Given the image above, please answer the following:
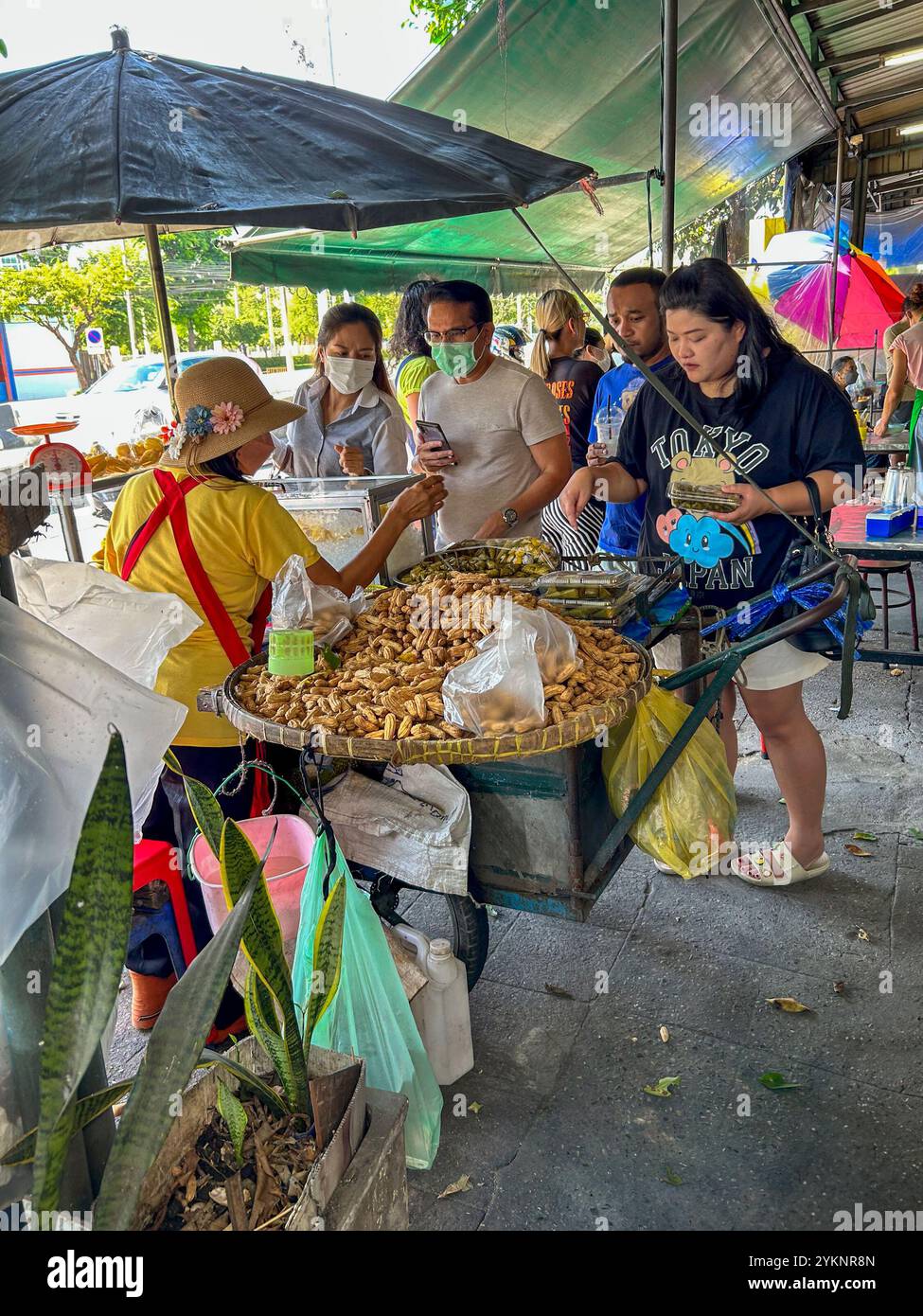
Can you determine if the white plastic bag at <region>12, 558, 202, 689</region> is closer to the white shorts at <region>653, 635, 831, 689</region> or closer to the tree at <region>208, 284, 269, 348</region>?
the white shorts at <region>653, 635, 831, 689</region>

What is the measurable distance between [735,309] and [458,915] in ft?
6.05

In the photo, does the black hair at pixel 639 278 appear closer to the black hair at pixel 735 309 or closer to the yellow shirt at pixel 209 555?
the black hair at pixel 735 309

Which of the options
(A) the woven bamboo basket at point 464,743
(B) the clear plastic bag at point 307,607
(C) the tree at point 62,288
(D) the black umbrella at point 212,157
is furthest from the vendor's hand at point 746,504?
(C) the tree at point 62,288

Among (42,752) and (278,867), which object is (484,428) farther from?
(42,752)

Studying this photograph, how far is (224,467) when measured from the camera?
2.38 meters

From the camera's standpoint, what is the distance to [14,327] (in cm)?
2239

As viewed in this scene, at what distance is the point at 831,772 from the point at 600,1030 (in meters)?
1.93

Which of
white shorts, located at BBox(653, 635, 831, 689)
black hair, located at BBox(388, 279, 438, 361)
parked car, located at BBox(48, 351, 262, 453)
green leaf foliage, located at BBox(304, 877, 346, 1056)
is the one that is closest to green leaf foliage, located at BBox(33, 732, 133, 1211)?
green leaf foliage, located at BBox(304, 877, 346, 1056)

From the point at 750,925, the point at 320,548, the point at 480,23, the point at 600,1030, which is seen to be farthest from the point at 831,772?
the point at 480,23

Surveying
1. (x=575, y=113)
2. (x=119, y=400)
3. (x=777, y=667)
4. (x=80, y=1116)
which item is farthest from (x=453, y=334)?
(x=119, y=400)

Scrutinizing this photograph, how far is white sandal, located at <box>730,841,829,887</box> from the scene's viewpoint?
307 cm

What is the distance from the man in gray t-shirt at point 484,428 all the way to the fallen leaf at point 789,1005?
1.79 metres

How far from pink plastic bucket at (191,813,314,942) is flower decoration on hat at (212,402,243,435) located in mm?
1010

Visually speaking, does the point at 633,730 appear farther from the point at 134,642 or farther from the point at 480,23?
the point at 480,23
